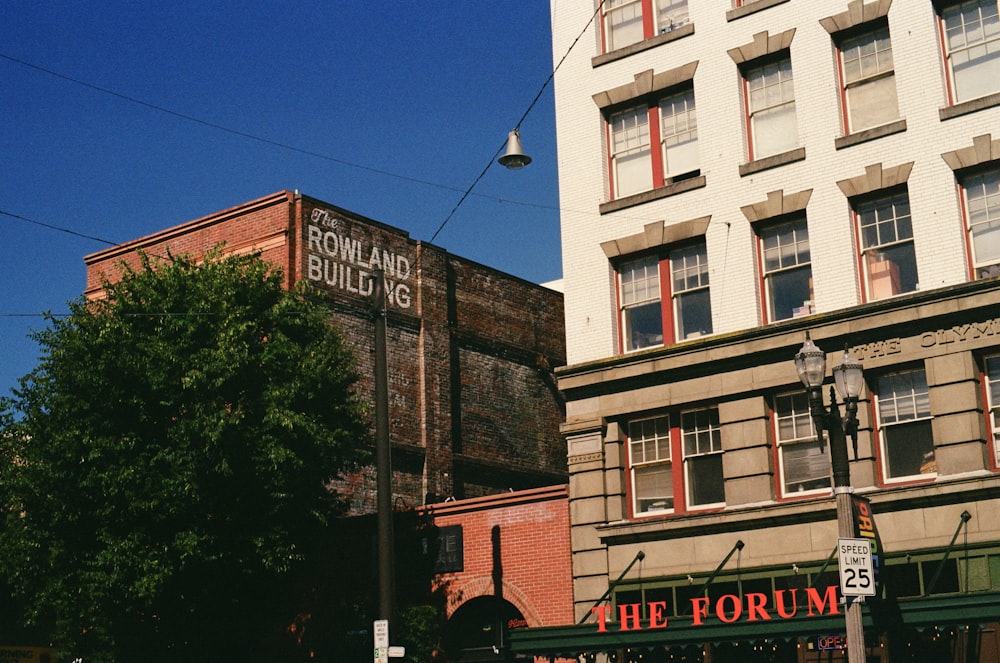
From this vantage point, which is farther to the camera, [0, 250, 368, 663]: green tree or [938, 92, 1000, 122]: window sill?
[0, 250, 368, 663]: green tree

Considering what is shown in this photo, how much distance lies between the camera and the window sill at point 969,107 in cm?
2239

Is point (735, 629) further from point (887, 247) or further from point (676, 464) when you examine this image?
point (887, 247)

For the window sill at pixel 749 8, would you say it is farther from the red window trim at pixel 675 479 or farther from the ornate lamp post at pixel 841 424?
the ornate lamp post at pixel 841 424

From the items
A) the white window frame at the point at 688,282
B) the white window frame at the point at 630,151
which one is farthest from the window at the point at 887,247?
the white window frame at the point at 630,151

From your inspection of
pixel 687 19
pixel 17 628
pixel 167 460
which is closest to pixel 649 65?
pixel 687 19

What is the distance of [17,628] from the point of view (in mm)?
36094

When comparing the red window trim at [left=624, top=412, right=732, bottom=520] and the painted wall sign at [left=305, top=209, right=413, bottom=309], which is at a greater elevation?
the painted wall sign at [left=305, top=209, right=413, bottom=309]

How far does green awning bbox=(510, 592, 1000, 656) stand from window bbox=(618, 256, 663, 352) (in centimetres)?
608

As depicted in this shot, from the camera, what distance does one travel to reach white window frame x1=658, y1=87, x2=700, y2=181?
86.7 ft

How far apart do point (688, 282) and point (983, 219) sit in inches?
238

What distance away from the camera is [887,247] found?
23.3 m

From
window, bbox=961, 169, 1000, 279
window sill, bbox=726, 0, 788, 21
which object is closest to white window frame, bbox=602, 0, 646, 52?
window sill, bbox=726, 0, 788, 21

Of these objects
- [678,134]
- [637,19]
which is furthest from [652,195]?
[637,19]

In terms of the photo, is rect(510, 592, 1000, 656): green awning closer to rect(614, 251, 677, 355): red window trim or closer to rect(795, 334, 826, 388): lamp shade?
rect(795, 334, 826, 388): lamp shade
